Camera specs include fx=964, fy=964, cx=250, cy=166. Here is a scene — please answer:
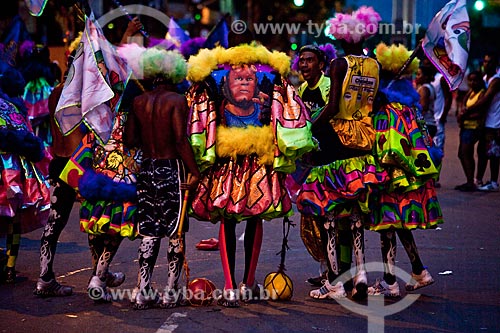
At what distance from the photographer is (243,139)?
24.9 ft

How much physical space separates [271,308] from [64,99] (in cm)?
230

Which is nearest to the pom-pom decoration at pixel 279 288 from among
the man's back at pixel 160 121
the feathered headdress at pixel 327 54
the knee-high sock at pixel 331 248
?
the knee-high sock at pixel 331 248

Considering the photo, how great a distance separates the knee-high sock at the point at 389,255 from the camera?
26.2 ft

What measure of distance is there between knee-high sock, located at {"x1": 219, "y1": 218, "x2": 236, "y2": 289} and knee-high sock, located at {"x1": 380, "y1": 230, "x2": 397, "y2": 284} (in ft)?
4.21

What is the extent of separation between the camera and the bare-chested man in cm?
744

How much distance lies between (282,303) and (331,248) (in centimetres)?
63

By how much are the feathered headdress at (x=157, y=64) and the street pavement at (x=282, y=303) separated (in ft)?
6.02

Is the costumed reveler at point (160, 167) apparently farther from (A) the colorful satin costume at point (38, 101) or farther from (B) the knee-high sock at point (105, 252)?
(A) the colorful satin costume at point (38, 101)

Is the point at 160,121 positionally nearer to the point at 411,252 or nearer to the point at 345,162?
the point at 345,162

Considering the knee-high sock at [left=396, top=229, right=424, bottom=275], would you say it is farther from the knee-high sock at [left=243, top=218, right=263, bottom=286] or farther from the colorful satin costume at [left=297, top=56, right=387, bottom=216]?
the knee-high sock at [left=243, top=218, right=263, bottom=286]

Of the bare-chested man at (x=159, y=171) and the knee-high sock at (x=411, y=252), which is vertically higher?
the bare-chested man at (x=159, y=171)

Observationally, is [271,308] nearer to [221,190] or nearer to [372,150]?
[221,190]

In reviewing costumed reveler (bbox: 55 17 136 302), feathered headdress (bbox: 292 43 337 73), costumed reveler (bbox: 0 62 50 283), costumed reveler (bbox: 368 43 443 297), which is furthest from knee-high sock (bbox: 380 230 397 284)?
costumed reveler (bbox: 0 62 50 283)

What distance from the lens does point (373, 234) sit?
1142cm
